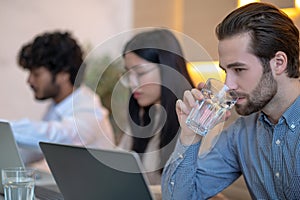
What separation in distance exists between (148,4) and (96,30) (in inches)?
46.5

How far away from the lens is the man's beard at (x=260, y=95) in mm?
1522

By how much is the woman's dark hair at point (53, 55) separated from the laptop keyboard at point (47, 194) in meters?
1.16

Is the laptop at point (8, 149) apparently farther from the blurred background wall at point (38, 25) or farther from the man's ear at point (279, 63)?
the blurred background wall at point (38, 25)

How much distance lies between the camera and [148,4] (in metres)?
4.17

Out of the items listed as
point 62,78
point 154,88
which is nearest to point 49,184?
point 154,88

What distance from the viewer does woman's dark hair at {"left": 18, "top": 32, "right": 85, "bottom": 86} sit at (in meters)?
2.90

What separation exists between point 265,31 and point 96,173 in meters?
0.66

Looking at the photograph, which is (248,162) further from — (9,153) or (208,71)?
(9,153)

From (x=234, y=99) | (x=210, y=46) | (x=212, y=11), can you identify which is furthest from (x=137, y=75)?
(x=212, y=11)

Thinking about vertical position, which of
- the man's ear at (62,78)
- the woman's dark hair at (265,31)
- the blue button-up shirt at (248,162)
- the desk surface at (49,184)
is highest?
the woman's dark hair at (265,31)

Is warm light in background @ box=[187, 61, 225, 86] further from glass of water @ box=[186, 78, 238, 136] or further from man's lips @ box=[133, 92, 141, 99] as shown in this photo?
man's lips @ box=[133, 92, 141, 99]

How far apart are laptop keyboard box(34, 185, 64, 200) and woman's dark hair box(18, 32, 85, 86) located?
1.16 metres

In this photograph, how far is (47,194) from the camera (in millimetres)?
1714

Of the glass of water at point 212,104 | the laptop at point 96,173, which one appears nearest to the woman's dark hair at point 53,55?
the glass of water at point 212,104
